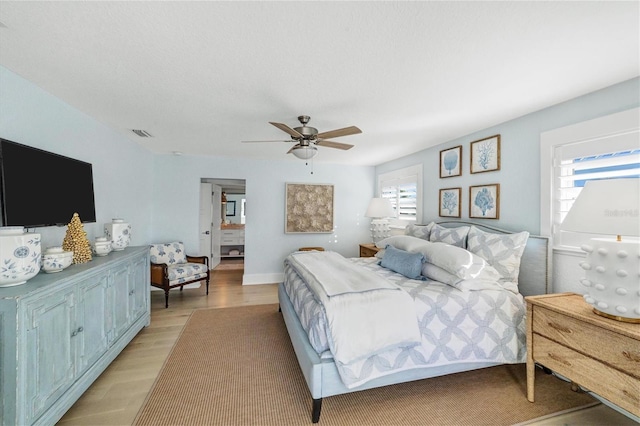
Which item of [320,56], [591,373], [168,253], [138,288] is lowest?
Result: [591,373]

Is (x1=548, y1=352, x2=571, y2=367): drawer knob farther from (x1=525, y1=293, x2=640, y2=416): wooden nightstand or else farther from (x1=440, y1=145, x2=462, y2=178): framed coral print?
(x1=440, y1=145, x2=462, y2=178): framed coral print

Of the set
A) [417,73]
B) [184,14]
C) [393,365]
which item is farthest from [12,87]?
[393,365]

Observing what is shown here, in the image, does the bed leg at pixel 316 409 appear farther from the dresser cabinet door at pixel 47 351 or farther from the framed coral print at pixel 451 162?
the framed coral print at pixel 451 162

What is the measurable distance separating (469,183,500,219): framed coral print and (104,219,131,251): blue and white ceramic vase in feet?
13.7

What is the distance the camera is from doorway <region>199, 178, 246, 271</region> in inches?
221

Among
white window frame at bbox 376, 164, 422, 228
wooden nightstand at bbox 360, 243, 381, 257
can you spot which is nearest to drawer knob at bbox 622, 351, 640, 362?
white window frame at bbox 376, 164, 422, 228

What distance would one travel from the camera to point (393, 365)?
1976 millimetres

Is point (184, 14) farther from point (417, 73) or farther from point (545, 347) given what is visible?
point (545, 347)

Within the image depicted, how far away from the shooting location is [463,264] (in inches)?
94.0

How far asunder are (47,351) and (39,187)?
123 centimetres


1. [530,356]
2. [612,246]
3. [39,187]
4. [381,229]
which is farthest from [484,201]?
[39,187]

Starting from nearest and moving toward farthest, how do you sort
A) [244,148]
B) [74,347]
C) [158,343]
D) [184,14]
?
[184,14], [74,347], [158,343], [244,148]

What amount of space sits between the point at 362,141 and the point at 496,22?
96.2 inches

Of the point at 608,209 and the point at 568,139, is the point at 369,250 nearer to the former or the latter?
the point at 568,139
